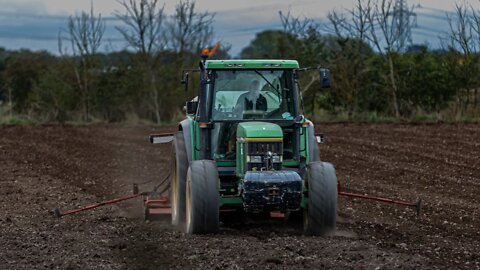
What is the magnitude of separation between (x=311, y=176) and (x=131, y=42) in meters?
21.1

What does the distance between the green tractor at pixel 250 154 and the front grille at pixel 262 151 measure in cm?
1

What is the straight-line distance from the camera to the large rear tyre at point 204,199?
8594mm

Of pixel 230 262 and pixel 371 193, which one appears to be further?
pixel 371 193

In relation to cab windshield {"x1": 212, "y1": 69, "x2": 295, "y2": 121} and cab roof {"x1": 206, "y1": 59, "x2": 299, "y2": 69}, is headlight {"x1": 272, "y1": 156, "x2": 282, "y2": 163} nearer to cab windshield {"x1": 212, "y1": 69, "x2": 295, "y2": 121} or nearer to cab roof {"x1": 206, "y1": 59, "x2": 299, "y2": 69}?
cab windshield {"x1": 212, "y1": 69, "x2": 295, "y2": 121}

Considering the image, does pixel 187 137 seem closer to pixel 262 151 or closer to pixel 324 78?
pixel 262 151

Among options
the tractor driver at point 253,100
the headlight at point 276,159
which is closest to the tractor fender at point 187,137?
the tractor driver at point 253,100

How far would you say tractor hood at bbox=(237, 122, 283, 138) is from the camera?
886cm

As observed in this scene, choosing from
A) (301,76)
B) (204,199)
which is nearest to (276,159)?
(204,199)

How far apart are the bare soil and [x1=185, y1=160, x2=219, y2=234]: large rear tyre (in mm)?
129

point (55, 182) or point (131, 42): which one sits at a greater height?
point (131, 42)

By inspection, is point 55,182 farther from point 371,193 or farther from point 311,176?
point 311,176

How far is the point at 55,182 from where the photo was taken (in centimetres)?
1423

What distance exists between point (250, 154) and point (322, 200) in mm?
871

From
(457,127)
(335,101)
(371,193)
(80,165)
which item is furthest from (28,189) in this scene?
(335,101)
